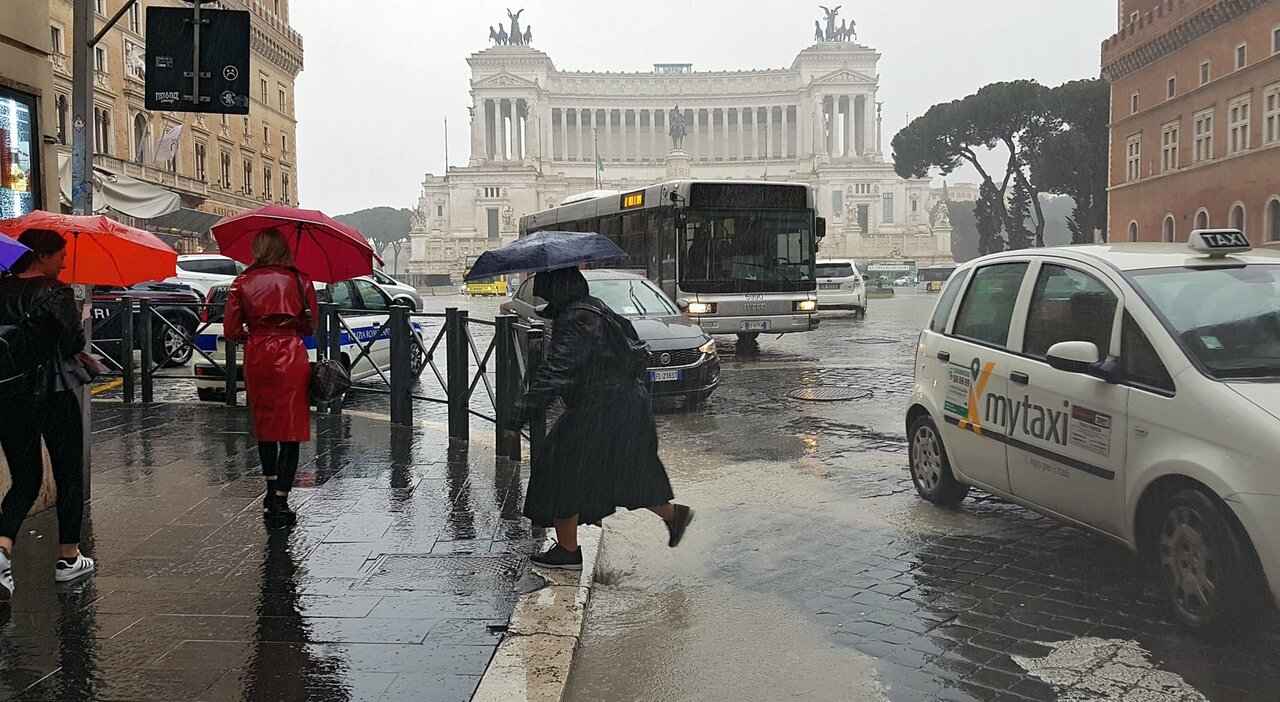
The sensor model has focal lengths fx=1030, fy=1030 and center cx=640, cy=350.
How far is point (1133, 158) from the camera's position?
49969mm

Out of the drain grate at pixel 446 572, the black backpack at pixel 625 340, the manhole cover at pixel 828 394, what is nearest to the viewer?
the drain grate at pixel 446 572

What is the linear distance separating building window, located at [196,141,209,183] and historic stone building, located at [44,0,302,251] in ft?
0.16

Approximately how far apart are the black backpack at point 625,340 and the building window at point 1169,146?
47.1 m

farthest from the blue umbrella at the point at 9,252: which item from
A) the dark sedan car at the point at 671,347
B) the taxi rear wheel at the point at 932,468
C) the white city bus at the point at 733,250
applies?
the white city bus at the point at 733,250

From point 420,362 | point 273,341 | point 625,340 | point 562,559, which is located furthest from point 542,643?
point 420,362

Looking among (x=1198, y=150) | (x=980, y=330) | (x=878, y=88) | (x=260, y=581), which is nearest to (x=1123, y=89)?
(x=1198, y=150)

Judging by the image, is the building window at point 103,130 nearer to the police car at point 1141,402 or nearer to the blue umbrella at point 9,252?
the blue umbrella at point 9,252

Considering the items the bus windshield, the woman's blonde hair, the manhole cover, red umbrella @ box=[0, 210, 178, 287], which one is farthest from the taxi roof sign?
the bus windshield

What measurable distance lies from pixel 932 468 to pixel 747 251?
36.9ft

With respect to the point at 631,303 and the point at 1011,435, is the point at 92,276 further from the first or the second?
the point at 631,303

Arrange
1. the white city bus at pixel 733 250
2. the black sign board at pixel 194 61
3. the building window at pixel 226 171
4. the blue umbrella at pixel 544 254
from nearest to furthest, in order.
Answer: the blue umbrella at pixel 544 254
the black sign board at pixel 194 61
the white city bus at pixel 733 250
the building window at pixel 226 171

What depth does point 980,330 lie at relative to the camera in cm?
622

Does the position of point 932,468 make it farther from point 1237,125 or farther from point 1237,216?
point 1237,125

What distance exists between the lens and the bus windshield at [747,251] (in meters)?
17.3
